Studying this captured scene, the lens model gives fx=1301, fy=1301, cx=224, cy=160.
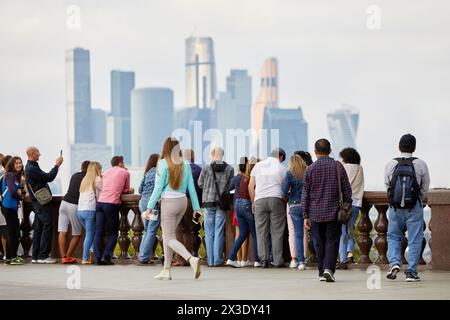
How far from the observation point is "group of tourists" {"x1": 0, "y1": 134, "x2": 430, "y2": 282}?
1608cm

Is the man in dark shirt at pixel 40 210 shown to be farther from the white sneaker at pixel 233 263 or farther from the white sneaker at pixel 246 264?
the white sneaker at pixel 246 264

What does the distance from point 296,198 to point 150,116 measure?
76543 millimetres

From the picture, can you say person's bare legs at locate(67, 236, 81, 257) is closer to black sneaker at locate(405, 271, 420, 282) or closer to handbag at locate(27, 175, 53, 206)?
handbag at locate(27, 175, 53, 206)

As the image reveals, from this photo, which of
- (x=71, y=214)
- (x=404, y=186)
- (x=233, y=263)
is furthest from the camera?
(x=71, y=214)

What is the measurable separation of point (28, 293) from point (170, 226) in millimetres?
2331

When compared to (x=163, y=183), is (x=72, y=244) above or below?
below

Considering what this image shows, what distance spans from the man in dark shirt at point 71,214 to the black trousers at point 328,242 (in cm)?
629

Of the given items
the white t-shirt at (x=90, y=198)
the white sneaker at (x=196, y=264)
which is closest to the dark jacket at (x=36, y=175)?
the white t-shirt at (x=90, y=198)

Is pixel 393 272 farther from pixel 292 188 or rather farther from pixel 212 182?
pixel 212 182

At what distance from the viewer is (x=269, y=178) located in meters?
19.2

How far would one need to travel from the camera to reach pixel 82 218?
21188mm

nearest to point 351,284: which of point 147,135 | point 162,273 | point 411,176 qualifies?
point 411,176

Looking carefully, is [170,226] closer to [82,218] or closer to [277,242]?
[277,242]

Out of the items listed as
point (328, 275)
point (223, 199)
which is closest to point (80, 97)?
point (223, 199)
